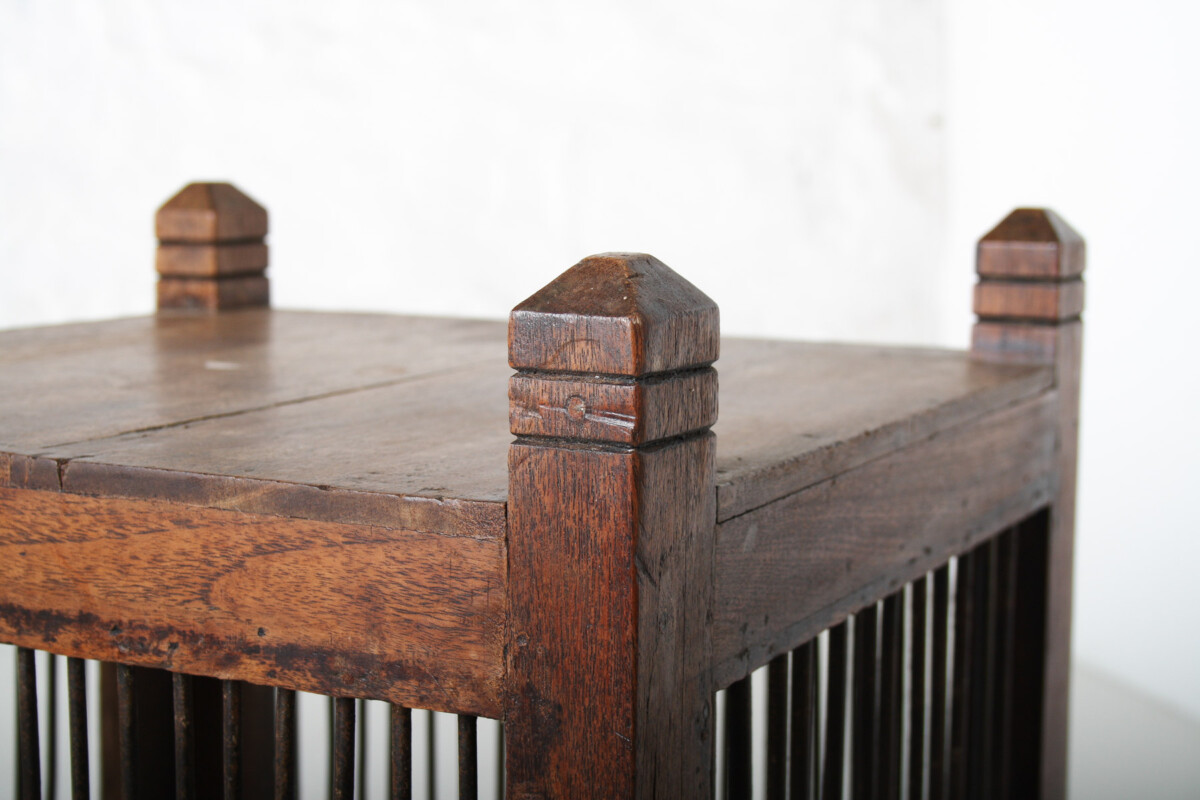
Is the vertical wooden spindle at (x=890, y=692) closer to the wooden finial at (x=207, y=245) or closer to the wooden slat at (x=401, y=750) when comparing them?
the wooden slat at (x=401, y=750)

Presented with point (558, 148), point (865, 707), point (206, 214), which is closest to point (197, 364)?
point (206, 214)

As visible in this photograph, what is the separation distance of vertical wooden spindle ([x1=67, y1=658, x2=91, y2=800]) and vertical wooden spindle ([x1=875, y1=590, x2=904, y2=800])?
75 centimetres

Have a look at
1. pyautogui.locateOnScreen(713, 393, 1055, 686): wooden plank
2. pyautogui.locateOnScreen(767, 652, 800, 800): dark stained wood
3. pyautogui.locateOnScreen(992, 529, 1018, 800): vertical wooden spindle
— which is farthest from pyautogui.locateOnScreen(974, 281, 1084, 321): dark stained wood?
pyautogui.locateOnScreen(767, 652, 800, 800): dark stained wood

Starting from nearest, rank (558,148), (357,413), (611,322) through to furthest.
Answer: (611,322) < (357,413) < (558,148)

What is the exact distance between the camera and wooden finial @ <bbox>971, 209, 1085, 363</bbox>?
1584 mm

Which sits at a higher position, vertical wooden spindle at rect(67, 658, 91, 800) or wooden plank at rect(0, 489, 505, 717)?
wooden plank at rect(0, 489, 505, 717)

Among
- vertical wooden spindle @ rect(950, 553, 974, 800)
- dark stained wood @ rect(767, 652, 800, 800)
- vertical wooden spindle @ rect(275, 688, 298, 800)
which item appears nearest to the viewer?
vertical wooden spindle @ rect(275, 688, 298, 800)

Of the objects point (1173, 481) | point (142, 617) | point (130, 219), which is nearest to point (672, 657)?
point (142, 617)

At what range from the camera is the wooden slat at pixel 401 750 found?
93 centimetres

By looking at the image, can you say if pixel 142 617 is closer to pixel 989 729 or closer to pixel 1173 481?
pixel 989 729

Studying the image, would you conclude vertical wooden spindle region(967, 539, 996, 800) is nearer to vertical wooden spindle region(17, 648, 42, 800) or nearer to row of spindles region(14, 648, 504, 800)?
row of spindles region(14, 648, 504, 800)

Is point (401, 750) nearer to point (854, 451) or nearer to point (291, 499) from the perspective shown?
point (291, 499)

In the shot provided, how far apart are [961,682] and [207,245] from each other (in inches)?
49.6

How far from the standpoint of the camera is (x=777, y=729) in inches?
45.3
